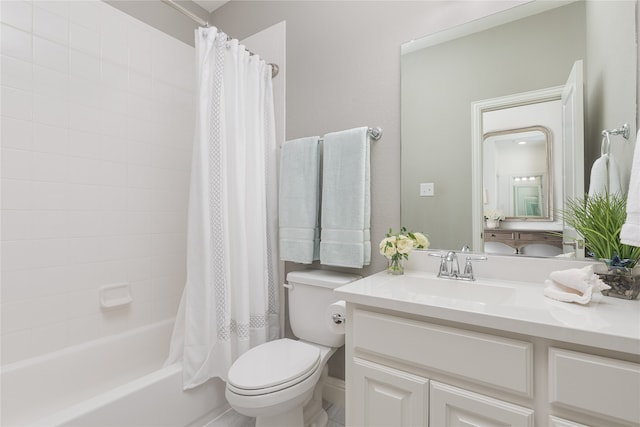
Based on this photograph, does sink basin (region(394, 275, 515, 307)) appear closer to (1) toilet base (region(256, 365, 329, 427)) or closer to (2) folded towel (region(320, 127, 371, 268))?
(2) folded towel (region(320, 127, 371, 268))

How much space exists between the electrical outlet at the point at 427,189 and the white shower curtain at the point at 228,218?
894 mm

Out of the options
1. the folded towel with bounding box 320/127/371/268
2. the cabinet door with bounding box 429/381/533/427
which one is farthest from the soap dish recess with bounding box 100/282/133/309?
the cabinet door with bounding box 429/381/533/427

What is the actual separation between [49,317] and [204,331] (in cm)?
83

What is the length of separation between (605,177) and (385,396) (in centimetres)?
112

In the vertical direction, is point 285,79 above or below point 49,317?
above

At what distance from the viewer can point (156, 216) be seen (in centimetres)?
203

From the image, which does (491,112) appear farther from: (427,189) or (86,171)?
(86,171)

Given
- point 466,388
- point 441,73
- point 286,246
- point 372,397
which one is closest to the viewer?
point 466,388

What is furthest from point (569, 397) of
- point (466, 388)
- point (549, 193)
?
point (549, 193)

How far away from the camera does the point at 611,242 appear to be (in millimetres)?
1028

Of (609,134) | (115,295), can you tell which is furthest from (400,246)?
(115,295)

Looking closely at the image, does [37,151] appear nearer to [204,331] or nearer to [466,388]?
[204,331]

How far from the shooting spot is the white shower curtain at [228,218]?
58.8 inches

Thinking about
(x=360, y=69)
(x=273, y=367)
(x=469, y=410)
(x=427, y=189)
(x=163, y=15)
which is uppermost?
(x=163, y=15)
